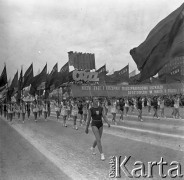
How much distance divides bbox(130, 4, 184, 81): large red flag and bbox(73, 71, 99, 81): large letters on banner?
1455 inches

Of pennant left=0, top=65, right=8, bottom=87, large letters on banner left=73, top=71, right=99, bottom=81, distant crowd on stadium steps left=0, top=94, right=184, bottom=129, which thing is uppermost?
large letters on banner left=73, top=71, right=99, bottom=81

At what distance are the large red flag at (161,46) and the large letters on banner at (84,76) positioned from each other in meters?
36.9

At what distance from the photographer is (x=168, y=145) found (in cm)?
1023

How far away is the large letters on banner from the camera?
4403 cm

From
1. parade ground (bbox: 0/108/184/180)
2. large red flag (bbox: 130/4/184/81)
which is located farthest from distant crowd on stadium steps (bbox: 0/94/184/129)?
large red flag (bbox: 130/4/184/81)

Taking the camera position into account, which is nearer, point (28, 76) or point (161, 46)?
point (161, 46)

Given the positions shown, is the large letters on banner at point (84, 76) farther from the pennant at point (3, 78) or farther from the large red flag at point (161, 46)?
the large red flag at point (161, 46)

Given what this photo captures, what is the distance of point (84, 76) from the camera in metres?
44.7

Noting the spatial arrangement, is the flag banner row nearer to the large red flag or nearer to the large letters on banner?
the large letters on banner

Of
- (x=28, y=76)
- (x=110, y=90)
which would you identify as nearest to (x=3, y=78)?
(x=28, y=76)

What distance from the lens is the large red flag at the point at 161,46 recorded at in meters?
6.15

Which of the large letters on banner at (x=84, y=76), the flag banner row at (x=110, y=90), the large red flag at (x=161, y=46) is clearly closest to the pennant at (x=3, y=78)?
the flag banner row at (x=110, y=90)

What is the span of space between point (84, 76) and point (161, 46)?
3836 centimetres

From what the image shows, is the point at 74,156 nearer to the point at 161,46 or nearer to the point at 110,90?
the point at 161,46
